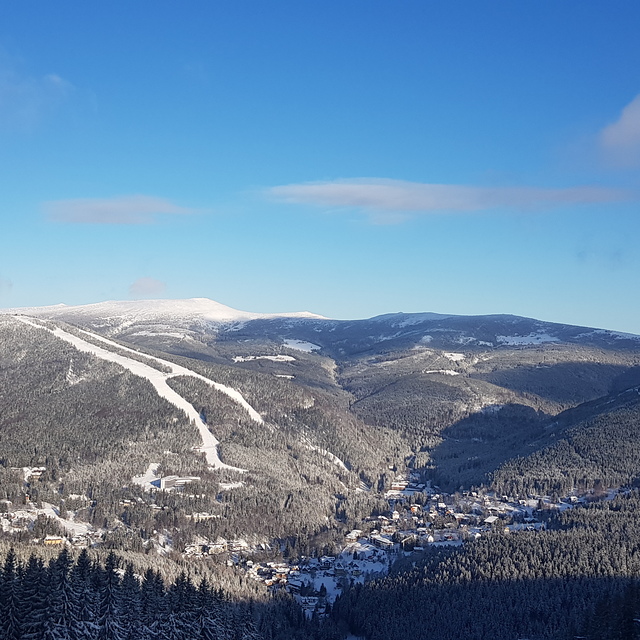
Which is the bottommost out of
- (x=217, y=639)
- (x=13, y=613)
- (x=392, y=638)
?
(x=392, y=638)

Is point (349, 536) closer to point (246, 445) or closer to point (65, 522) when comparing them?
point (65, 522)

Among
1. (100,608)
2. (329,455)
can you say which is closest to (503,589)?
(100,608)

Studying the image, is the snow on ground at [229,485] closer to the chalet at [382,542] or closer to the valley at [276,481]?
the valley at [276,481]

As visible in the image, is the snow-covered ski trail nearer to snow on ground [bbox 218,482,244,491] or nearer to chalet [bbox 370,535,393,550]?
snow on ground [bbox 218,482,244,491]

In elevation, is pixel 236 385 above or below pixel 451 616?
above

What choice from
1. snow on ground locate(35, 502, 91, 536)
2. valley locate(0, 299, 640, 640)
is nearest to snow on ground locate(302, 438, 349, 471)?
valley locate(0, 299, 640, 640)

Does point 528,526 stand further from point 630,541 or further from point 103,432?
point 103,432

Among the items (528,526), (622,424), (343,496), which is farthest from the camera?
(622,424)

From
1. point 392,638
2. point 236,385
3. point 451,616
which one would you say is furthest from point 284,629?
point 236,385
